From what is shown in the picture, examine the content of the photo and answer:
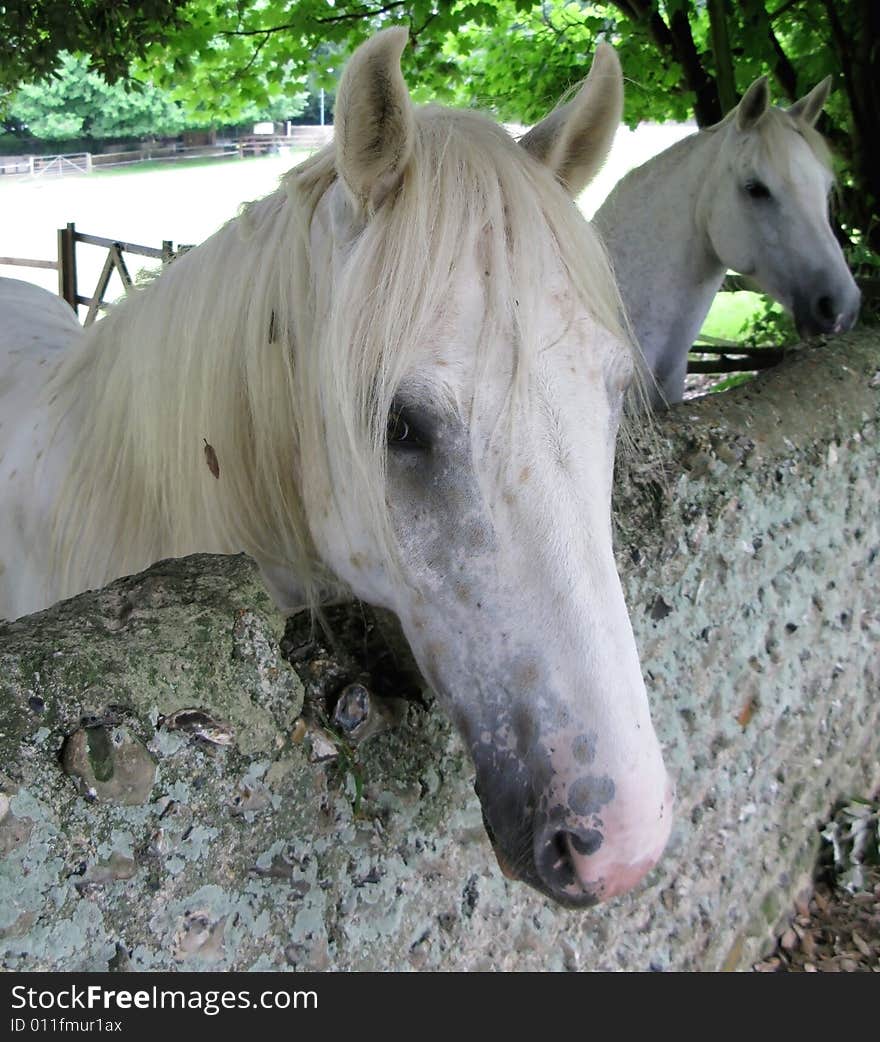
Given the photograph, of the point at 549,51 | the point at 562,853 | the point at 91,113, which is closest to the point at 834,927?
the point at 562,853

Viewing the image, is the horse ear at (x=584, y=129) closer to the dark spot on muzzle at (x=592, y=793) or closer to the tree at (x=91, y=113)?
the dark spot on muzzle at (x=592, y=793)

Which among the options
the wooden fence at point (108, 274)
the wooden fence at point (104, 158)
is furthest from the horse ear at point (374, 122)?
the wooden fence at point (104, 158)

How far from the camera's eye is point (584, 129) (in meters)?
1.43

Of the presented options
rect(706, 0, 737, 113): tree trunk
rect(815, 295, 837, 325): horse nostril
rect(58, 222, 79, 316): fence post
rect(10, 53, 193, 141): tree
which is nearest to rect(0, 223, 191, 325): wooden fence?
rect(58, 222, 79, 316): fence post

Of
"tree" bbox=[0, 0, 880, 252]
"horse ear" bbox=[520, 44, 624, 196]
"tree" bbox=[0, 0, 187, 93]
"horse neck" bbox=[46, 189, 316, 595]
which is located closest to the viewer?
"horse ear" bbox=[520, 44, 624, 196]

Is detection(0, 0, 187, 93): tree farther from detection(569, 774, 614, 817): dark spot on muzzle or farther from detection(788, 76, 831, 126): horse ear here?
detection(569, 774, 614, 817): dark spot on muzzle

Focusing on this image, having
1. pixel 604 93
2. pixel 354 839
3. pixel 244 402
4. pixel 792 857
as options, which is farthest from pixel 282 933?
pixel 792 857

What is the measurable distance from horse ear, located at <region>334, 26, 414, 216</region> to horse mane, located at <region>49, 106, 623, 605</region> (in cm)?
3

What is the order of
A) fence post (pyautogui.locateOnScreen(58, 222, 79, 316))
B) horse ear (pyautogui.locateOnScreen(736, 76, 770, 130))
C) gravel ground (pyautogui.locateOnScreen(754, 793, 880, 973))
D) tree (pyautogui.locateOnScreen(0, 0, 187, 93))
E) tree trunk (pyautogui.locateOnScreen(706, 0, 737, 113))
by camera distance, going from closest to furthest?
gravel ground (pyautogui.locateOnScreen(754, 793, 880, 973)), horse ear (pyautogui.locateOnScreen(736, 76, 770, 130)), tree (pyautogui.locateOnScreen(0, 0, 187, 93)), tree trunk (pyautogui.locateOnScreen(706, 0, 737, 113)), fence post (pyautogui.locateOnScreen(58, 222, 79, 316))

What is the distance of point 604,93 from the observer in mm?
1386

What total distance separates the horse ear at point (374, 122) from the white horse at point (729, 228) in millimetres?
2502

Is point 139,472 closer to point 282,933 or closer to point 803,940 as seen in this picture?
point 282,933

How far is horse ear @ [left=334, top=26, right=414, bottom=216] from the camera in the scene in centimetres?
114

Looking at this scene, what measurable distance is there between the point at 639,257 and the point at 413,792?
10.6ft
